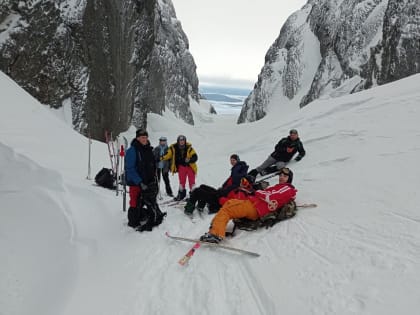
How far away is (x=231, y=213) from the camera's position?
6.24m

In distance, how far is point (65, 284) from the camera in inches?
205

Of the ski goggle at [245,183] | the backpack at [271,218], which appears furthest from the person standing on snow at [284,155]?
the backpack at [271,218]

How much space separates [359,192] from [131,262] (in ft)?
13.9

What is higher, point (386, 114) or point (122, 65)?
point (122, 65)

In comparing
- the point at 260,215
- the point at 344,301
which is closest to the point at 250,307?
the point at 344,301

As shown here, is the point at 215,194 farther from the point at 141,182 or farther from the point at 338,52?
the point at 338,52

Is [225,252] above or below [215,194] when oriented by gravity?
below

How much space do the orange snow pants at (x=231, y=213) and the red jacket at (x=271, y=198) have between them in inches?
4.2

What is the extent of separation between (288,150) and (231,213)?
17.0ft

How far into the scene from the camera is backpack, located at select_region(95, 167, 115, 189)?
9938 mm

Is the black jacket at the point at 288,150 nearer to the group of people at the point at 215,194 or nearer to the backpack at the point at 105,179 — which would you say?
the group of people at the point at 215,194

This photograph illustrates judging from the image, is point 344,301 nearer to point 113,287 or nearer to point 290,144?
point 113,287

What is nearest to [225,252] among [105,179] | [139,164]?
[139,164]

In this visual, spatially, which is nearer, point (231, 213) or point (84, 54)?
point (231, 213)
